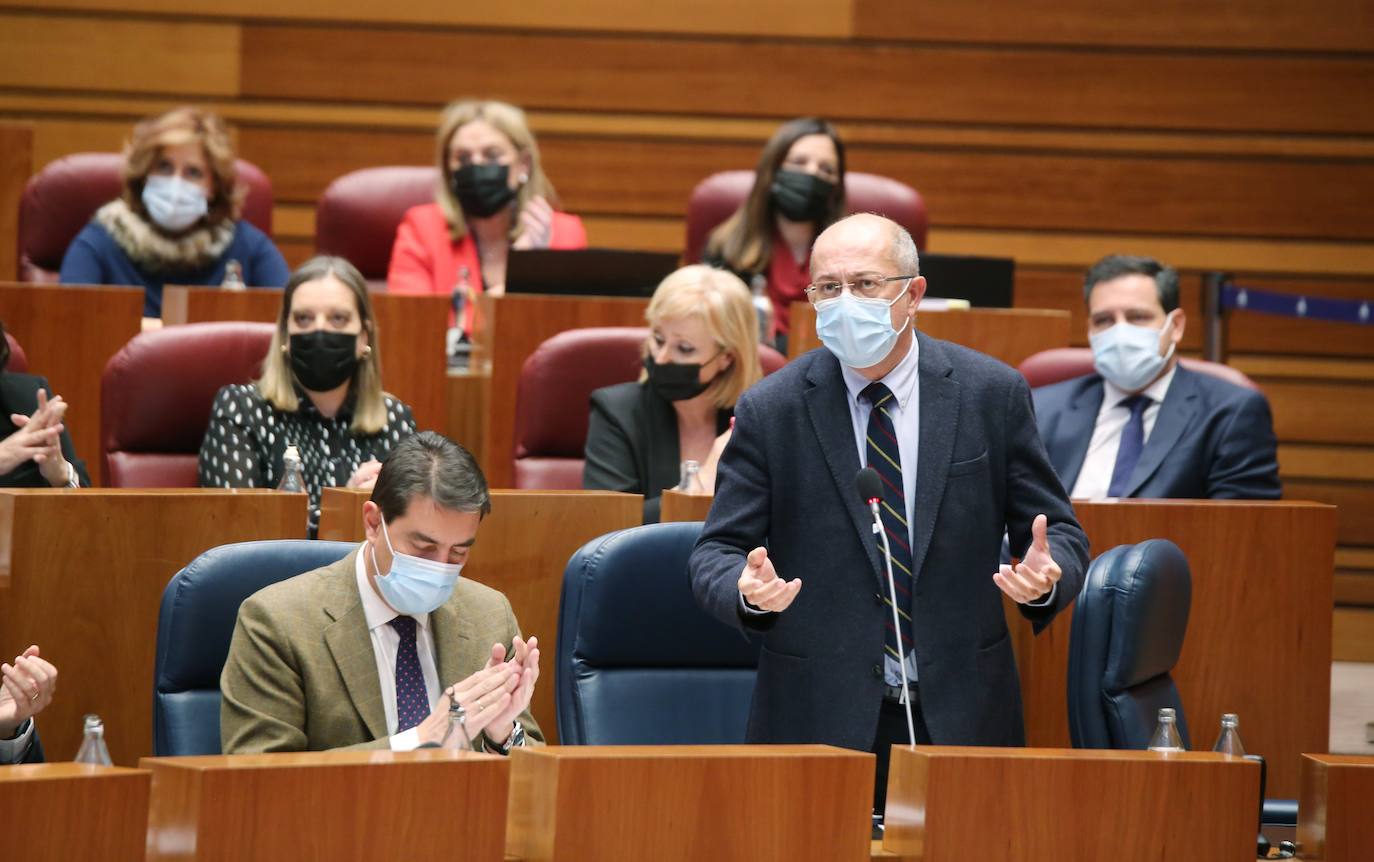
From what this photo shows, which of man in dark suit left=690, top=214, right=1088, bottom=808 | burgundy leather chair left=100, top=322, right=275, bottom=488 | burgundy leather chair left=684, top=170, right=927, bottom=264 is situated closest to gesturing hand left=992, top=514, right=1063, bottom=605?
man in dark suit left=690, top=214, right=1088, bottom=808

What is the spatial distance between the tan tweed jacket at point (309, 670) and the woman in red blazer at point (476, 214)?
200 cm

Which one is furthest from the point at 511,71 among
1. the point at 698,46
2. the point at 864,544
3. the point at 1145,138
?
the point at 864,544

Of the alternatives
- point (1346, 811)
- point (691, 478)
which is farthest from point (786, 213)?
point (1346, 811)

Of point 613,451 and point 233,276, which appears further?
point 233,276

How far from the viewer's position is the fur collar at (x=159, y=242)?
3973 mm

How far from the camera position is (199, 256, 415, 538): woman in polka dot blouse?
3023 mm

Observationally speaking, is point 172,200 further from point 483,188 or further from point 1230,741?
point 1230,741

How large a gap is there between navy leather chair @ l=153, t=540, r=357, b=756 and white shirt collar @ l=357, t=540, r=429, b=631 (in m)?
0.13

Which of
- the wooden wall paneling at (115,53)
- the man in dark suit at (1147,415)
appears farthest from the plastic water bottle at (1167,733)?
the wooden wall paneling at (115,53)

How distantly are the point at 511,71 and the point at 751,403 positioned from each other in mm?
3212

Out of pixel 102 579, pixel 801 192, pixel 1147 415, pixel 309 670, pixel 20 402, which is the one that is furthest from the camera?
pixel 801 192

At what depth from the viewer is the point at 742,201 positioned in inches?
177

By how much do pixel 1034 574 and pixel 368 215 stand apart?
9.31ft

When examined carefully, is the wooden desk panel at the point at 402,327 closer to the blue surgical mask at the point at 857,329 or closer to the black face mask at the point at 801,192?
the black face mask at the point at 801,192
